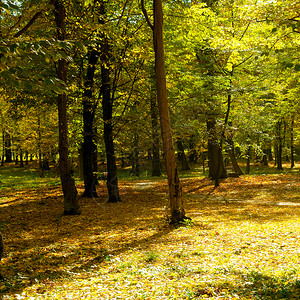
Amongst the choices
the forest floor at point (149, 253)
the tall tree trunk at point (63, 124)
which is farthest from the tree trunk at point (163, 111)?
the tall tree trunk at point (63, 124)

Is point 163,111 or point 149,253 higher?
point 163,111

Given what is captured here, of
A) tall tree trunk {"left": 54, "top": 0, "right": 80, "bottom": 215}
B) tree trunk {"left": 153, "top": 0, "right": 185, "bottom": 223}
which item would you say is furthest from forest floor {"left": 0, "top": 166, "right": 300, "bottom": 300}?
tree trunk {"left": 153, "top": 0, "right": 185, "bottom": 223}

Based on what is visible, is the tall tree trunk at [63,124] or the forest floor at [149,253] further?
the tall tree trunk at [63,124]

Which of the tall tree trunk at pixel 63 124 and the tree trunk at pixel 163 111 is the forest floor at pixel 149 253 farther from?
the tree trunk at pixel 163 111

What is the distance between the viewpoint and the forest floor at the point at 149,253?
396cm

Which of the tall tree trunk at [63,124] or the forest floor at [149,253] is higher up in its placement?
the tall tree trunk at [63,124]

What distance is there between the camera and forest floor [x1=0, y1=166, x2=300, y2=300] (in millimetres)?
3965

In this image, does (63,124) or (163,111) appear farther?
(63,124)

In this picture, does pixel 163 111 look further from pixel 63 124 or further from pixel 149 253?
pixel 149 253

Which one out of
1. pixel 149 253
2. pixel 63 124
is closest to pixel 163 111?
pixel 63 124

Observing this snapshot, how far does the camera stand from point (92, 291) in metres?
4.01

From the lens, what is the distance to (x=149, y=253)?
5703 mm

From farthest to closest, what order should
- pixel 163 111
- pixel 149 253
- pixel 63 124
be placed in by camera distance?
pixel 63 124
pixel 163 111
pixel 149 253

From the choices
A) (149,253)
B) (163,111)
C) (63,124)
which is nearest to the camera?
(149,253)
